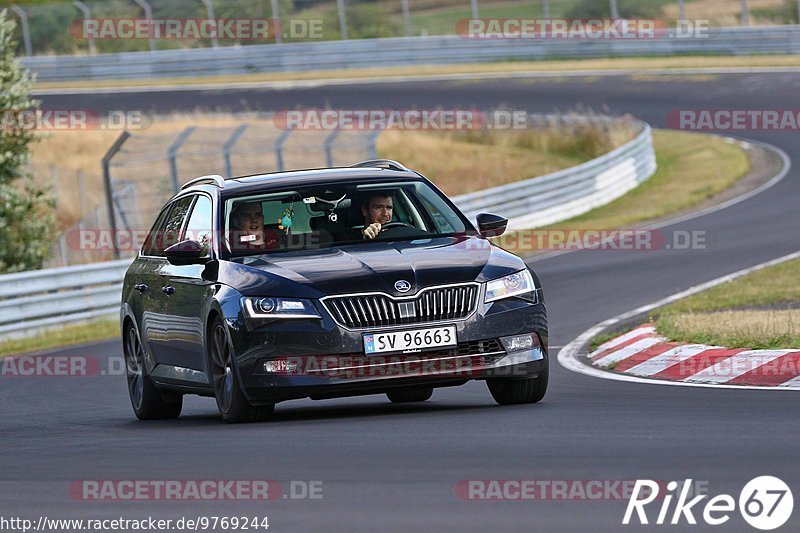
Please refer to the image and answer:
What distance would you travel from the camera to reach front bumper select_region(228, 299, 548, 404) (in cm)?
916

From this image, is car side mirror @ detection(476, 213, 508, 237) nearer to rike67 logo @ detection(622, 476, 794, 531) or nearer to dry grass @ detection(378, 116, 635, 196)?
rike67 logo @ detection(622, 476, 794, 531)

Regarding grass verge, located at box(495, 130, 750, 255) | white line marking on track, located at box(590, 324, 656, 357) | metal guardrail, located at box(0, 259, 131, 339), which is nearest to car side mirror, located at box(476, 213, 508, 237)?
white line marking on track, located at box(590, 324, 656, 357)

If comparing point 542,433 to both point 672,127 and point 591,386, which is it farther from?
point 672,127

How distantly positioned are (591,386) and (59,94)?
4087cm

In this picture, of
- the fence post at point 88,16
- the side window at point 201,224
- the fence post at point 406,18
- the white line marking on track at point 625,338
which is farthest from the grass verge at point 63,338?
the fence post at point 406,18

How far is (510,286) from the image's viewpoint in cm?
953

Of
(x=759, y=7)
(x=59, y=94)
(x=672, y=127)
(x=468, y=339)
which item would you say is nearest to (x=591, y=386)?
(x=468, y=339)

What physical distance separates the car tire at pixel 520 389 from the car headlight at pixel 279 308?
51.8 inches

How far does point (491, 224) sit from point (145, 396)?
288cm

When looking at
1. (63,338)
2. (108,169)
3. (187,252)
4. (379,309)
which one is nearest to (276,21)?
(108,169)

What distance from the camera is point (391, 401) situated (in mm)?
11422

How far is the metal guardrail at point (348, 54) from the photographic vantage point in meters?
45.8

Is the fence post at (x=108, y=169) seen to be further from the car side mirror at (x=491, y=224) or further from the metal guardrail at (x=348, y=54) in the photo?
the metal guardrail at (x=348, y=54)

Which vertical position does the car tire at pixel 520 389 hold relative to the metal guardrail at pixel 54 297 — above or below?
above
